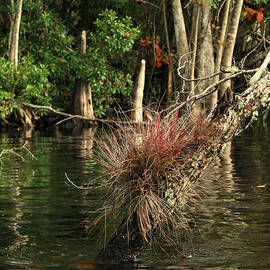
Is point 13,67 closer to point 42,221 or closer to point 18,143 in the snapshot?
point 18,143

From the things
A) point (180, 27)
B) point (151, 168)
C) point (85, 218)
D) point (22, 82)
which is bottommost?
point (85, 218)

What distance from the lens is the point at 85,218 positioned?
9.70m

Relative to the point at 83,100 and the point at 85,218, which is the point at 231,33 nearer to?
the point at 83,100

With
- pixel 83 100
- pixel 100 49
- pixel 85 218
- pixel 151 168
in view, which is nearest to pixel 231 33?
pixel 100 49

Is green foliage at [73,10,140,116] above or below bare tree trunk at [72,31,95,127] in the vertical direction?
above

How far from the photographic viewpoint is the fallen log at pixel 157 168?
22.5ft

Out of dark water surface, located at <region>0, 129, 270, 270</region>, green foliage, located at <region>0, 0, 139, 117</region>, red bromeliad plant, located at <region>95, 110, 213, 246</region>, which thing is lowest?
dark water surface, located at <region>0, 129, 270, 270</region>

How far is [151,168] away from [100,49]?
22764 millimetres

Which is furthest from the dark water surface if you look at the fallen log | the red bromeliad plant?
the red bromeliad plant

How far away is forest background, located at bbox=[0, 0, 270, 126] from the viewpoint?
1001 inches

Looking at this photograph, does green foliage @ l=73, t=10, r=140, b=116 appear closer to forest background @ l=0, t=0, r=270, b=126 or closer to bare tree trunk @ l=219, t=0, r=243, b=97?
forest background @ l=0, t=0, r=270, b=126

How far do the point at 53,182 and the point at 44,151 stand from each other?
20.1ft

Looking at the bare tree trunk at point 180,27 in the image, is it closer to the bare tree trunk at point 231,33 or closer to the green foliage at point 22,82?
the bare tree trunk at point 231,33

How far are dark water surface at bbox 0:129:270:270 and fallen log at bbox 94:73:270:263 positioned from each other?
0.36m
